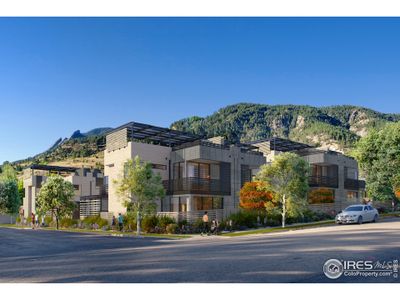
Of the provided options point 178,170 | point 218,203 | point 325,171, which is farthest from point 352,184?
point 178,170

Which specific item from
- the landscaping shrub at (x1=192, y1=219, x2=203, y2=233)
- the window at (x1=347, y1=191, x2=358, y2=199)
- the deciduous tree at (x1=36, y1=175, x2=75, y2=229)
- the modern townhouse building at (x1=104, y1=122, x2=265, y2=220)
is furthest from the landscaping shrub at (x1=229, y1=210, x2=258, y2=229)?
the window at (x1=347, y1=191, x2=358, y2=199)

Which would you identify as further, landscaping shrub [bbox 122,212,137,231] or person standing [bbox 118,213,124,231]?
person standing [bbox 118,213,124,231]

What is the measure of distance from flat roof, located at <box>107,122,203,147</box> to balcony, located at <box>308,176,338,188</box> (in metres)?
15.8

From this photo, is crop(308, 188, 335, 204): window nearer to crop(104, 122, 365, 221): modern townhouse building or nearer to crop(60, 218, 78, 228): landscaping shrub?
crop(104, 122, 365, 221): modern townhouse building

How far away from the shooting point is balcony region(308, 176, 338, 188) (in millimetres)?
49656

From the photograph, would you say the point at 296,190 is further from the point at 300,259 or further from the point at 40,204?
the point at 40,204

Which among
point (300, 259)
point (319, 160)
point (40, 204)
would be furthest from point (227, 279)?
point (319, 160)

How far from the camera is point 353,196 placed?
57.5 meters

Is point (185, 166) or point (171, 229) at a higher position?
point (185, 166)

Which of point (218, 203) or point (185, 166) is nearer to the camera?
point (185, 166)

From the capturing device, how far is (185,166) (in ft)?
127

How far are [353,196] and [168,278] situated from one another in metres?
52.5

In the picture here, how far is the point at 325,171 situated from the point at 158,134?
24760mm

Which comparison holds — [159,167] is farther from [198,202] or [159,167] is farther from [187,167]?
[198,202]
